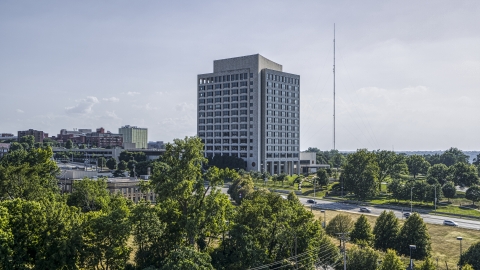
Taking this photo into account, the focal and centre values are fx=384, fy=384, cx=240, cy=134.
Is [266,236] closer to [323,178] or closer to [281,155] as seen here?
[323,178]

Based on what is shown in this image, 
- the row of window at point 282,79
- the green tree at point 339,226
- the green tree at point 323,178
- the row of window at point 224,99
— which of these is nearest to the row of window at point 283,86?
the row of window at point 282,79

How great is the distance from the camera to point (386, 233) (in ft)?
147

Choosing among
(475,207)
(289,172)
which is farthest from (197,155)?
(289,172)

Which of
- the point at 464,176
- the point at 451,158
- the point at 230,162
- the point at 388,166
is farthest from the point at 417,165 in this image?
the point at 230,162

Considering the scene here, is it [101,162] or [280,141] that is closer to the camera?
[280,141]

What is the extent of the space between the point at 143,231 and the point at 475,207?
226 ft

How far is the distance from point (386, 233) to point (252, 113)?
87925 mm

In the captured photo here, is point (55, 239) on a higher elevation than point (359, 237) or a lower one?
higher

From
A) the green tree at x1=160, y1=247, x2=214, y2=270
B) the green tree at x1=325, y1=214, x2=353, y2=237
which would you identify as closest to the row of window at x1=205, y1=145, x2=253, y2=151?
the green tree at x1=325, y1=214, x2=353, y2=237

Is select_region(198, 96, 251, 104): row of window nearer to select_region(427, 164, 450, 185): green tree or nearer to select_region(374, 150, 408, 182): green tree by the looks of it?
select_region(374, 150, 408, 182): green tree

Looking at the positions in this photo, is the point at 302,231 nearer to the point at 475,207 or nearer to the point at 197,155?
the point at 197,155

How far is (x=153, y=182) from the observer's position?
109 ft

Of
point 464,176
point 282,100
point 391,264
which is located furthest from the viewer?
point 282,100

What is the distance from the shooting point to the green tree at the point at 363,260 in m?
34.4
